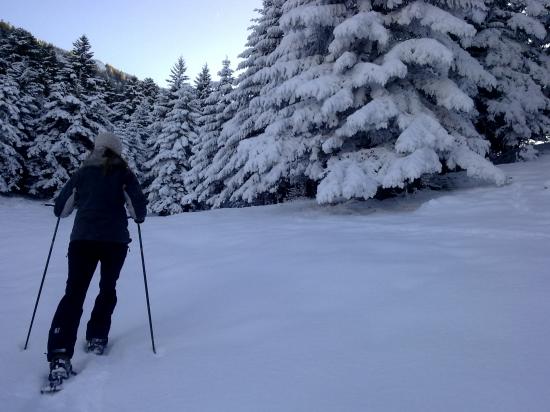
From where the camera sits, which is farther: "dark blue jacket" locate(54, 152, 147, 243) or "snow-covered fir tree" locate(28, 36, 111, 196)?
"snow-covered fir tree" locate(28, 36, 111, 196)

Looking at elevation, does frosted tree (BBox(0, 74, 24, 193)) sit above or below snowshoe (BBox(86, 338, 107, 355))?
above

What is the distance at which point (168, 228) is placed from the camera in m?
10.2

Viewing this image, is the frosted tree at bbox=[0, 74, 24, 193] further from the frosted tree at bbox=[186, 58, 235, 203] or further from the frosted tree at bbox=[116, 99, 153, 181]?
the frosted tree at bbox=[186, 58, 235, 203]

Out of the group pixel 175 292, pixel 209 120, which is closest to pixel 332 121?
pixel 175 292

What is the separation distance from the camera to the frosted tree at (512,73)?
15.7m

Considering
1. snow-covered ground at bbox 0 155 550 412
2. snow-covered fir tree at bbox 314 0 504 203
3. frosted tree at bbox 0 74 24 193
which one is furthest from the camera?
frosted tree at bbox 0 74 24 193

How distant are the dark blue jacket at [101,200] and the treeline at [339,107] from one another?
584 centimetres

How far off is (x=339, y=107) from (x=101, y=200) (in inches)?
278

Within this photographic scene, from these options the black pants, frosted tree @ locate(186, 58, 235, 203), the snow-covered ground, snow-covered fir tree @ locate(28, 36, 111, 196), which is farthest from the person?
snow-covered fir tree @ locate(28, 36, 111, 196)

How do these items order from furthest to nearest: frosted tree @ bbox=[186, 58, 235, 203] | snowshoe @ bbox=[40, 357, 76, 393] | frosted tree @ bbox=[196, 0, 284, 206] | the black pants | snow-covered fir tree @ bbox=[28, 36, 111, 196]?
snow-covered fir tree @ bbox=[28, 36, 111, 196], frosted tree @ bbox=[186, 58, 235, 203], frosted tree @ bbox=[196, 0, 284, 206], the black pants, snowshoe @ bbox=[40, 357, 76, 393]

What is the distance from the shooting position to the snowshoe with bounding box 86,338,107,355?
12.9ft

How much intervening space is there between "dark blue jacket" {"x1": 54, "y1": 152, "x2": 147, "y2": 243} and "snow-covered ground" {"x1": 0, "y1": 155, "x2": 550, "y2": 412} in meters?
1.15

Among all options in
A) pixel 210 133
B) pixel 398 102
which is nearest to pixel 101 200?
pixel 398 102

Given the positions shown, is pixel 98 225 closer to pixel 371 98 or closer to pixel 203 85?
pixel 371 98
